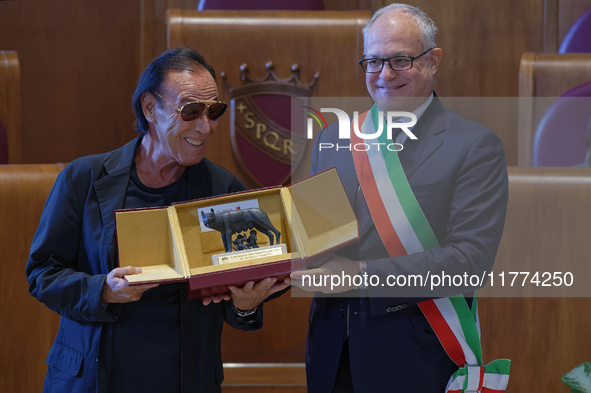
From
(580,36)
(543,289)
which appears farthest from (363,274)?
(580,36)

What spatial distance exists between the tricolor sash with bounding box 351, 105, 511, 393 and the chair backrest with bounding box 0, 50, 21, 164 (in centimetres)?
154

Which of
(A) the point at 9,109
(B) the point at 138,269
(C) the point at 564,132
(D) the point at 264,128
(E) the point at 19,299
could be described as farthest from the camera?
(A) the point at 9,109

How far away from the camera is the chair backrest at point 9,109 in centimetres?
244

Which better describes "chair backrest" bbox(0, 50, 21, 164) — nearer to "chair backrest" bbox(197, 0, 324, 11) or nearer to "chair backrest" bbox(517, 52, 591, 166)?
"chair backrest" bbox(197, 0, 324, 11)

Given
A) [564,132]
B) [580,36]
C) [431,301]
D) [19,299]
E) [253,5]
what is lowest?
[19,299]

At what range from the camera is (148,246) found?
51.3 inches

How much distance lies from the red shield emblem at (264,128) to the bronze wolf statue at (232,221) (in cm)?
87

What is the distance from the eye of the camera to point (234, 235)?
1311mm

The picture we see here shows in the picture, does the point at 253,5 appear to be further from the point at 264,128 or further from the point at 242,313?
the point at 242,313

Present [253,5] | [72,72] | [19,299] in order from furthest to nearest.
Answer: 1. [72,72]
2. [253,5]
3. [19,299]

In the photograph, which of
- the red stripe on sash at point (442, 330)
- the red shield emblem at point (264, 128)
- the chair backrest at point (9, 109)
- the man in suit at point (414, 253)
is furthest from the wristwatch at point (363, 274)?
the chair backrest at point (9, 109)

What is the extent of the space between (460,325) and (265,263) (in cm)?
39

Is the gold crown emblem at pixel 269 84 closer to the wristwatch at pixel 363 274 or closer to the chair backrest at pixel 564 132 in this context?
the chair backrest at pixel 564 132

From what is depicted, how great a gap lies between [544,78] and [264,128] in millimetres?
1009
